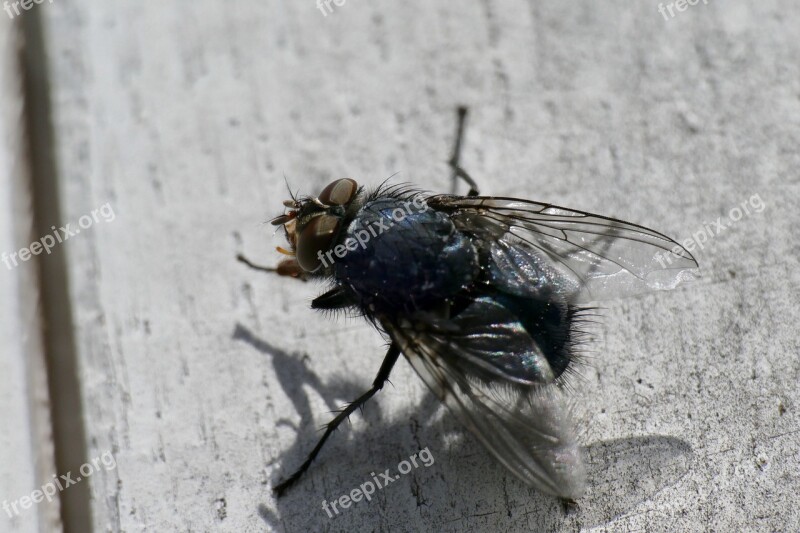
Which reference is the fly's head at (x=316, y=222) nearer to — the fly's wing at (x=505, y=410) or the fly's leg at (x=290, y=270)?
the fly's leg at (x=290, y=270)

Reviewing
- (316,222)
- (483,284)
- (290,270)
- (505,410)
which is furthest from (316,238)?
(505,410)

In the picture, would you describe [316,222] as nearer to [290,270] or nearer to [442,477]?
[290,270]

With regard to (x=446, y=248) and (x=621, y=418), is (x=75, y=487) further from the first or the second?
(x=621, y=418)

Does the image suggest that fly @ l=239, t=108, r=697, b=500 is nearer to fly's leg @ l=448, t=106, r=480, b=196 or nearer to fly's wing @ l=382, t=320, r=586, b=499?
fly's wing @ l=382, t=320, r=586, b=499

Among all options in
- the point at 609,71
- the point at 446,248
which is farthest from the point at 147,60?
Result: the point at 609,71

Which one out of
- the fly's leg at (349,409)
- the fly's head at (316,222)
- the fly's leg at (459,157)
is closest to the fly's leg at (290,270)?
the fly's head at (316,222)

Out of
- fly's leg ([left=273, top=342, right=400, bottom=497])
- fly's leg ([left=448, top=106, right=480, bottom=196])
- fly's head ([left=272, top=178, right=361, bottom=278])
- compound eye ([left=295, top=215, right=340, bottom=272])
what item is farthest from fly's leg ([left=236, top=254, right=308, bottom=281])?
fly's leg ([left=448, top=106, right=480, bottom=196])
